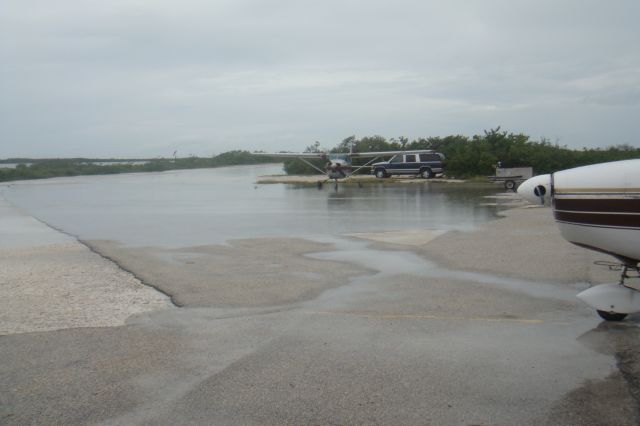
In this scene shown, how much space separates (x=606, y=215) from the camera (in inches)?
228

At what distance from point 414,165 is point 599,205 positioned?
3459cm

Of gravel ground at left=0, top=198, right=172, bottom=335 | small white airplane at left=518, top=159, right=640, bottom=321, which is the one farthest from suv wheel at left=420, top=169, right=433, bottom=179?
small white airplane at left=518, top=159, right=640, bottom=321

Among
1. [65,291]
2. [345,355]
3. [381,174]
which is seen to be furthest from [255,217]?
[381,174]

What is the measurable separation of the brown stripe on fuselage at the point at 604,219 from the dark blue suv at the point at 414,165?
33.5 metres

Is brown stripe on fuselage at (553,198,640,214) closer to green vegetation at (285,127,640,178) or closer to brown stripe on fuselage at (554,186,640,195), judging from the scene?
brown stripe on fuselage at (554,186,640,195)

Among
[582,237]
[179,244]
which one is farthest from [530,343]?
[179,244]

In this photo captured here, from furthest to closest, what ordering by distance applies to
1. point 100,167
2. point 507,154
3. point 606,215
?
point 100,167
point 507,154
point 606,215

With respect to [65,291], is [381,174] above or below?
above

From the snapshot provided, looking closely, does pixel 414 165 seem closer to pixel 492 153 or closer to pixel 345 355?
pixel 492 153

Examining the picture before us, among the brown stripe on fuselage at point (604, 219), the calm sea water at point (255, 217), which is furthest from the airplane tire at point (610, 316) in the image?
the calm sea water at point (255, 217)

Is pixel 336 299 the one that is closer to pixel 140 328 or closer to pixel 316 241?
pixel 140 328

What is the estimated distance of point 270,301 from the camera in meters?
7.29

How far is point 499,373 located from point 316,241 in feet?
26.1

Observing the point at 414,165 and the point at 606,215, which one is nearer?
the point at 606,215
